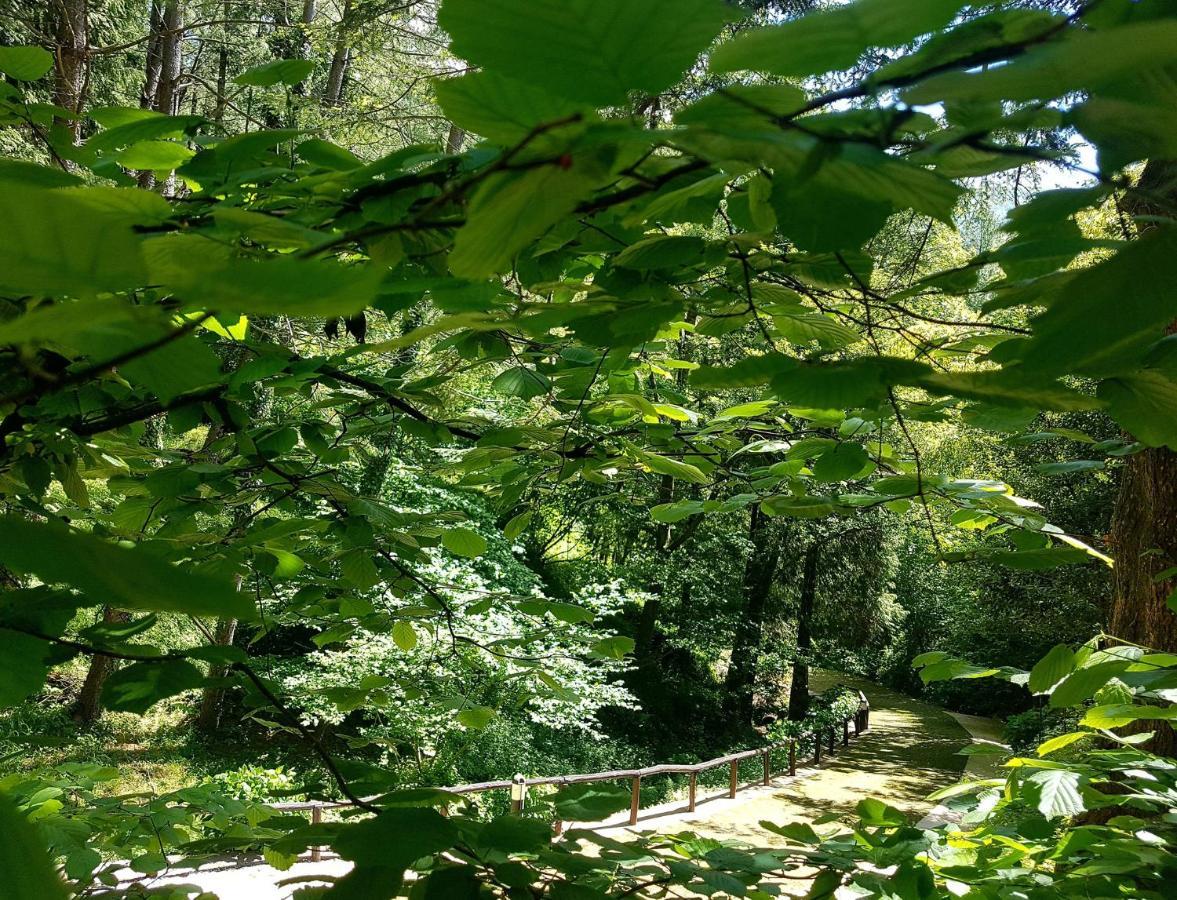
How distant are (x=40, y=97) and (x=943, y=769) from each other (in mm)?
15147

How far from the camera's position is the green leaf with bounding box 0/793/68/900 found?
0.31 m

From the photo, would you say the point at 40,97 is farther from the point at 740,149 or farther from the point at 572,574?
the point at 572,574

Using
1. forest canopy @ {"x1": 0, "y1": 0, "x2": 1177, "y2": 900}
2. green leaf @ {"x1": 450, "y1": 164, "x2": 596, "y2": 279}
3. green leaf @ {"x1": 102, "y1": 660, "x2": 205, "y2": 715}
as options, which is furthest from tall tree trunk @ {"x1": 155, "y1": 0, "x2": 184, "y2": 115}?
green leaf @ {"x1": 450, "y1": 164, "x2": 596, "y2": 279}

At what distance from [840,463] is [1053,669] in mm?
444

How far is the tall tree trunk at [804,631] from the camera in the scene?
573 inches

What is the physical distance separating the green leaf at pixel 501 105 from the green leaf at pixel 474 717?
43.9 inches

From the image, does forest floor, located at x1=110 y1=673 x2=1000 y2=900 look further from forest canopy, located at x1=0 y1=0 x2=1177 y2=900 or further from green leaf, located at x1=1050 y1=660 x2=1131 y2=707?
green leaf, located at x1=1050 y1=660 x2=1131 y2=707

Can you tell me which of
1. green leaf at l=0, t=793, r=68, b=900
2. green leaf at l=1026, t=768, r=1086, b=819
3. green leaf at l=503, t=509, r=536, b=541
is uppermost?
green leaf at l=503, t=509, r=536, b=541

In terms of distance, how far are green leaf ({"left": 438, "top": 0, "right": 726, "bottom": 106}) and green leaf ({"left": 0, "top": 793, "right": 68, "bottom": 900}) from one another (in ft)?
1.21

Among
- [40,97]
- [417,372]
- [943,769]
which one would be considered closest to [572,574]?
[943,769]

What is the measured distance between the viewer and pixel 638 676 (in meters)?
14.9

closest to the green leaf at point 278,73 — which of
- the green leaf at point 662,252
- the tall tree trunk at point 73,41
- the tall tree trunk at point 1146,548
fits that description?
the green leaf at point 662,252

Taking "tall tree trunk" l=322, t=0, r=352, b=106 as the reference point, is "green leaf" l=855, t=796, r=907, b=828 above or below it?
below

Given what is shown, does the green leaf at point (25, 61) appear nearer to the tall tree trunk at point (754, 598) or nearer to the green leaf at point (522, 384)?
the green leaf at point (522, 384)
